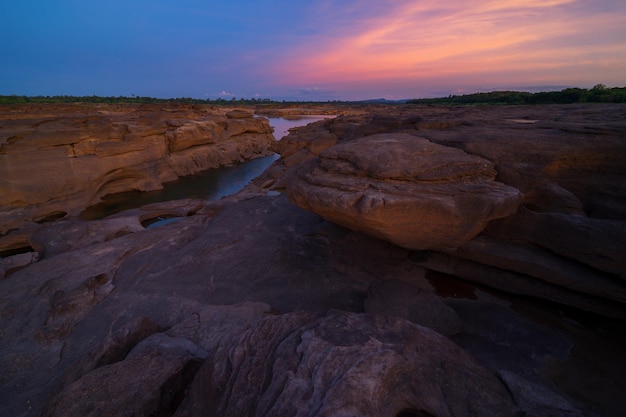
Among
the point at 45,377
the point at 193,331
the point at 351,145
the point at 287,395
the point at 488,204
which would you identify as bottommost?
the point at 45,377

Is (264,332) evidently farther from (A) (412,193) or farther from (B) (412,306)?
(A) (412,193)

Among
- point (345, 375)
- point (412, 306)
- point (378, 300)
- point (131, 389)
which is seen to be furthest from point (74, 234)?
point (345, 375)

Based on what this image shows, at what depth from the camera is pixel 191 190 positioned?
17.8 m

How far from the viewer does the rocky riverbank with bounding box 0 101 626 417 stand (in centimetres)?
304

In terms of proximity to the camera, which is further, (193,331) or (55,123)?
(55,123)

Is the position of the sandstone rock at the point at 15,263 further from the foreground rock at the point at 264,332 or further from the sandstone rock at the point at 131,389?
the sandstone rock at the point at 131,389

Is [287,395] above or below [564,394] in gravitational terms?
above

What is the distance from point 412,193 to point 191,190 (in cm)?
1549

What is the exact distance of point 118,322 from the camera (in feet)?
18.5

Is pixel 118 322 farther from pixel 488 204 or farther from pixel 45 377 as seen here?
pixel 488 204

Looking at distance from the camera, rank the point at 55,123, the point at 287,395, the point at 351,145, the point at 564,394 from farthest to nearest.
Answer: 1. the point at 55,123
2. the point at 351,145
3. the point at 564,394
4. the point at 287,395

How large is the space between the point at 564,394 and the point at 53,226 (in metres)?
13.8

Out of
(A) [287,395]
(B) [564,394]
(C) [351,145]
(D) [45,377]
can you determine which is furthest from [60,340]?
(B) [564,394]

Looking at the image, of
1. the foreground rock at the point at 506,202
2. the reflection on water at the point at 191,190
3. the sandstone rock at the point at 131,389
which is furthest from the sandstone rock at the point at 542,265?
the reflection on water at the point at 191,190
